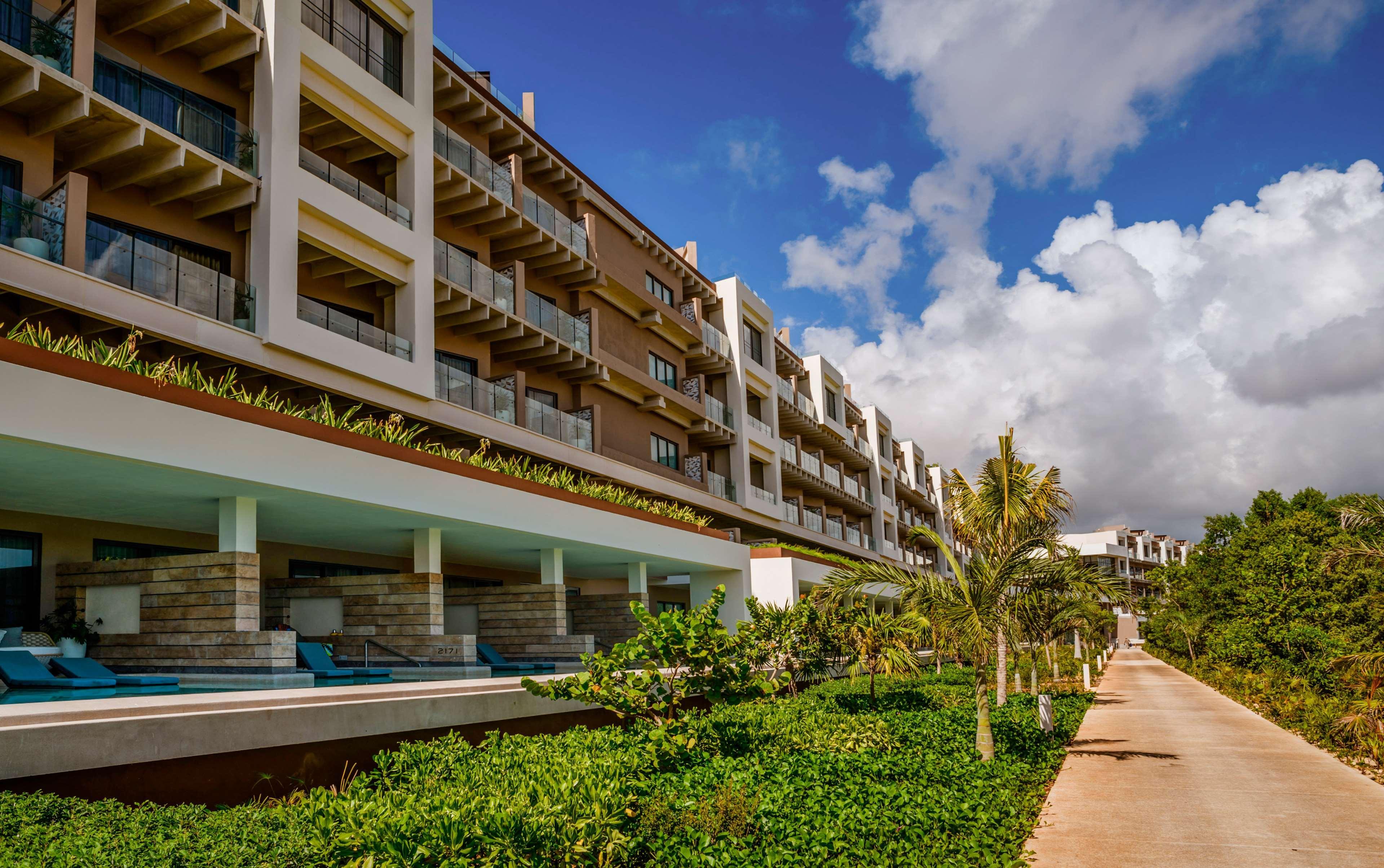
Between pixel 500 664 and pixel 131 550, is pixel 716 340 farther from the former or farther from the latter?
pixel 131 550

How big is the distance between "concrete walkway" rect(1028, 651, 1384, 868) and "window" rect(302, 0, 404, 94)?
19794 mm

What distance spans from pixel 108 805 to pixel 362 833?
98.6 inches

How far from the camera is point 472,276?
23.9 meters

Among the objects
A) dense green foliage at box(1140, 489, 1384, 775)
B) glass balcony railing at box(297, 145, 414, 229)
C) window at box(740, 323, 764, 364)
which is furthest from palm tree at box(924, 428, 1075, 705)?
window at box(740, 323, 764, 364)

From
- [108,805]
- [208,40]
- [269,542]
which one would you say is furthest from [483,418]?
[108,805]

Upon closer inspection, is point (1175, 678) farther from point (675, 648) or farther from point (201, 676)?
point (201, 676)

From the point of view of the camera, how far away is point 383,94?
2106cm

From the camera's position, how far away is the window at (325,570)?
18.6 m

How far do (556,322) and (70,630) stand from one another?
15751 millimetres

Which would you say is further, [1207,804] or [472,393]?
[472,393]

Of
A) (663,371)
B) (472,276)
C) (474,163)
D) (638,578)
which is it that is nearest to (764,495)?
(663,371)

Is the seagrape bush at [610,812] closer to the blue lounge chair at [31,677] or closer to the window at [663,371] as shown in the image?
the blue lounge chair at [31,677]

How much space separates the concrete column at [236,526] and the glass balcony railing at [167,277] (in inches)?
189

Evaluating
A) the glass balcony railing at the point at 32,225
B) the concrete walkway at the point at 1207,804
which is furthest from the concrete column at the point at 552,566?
the concrete walkway at the point at 1207,804
